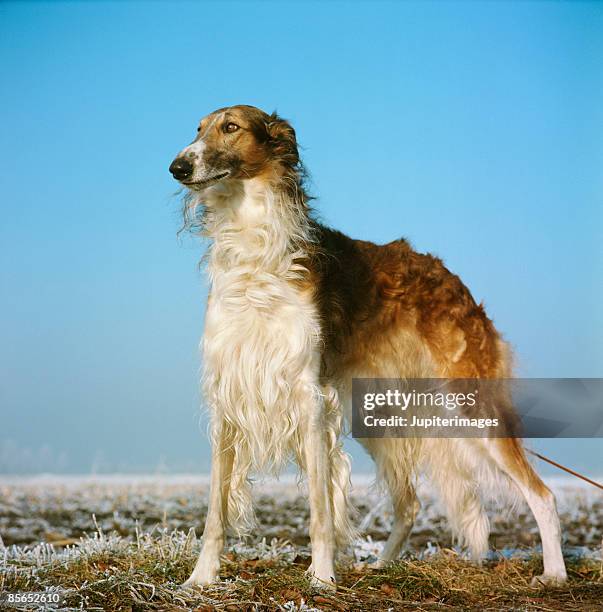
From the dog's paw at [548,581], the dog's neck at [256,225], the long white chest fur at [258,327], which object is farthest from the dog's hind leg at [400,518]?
the dog's neck at [256,225]

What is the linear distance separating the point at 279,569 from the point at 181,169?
271 cm

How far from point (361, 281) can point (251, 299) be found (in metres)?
1.01

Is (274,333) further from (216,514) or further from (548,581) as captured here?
(548,581)

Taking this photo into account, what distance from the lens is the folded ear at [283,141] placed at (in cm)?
498

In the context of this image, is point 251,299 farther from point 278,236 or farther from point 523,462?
point 523,462

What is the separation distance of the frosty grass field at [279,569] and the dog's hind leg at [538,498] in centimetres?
18

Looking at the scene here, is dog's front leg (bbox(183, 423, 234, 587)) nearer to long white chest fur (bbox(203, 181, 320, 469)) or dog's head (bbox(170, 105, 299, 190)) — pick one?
long white chest fur (bbox(203, 181, 320, 469))

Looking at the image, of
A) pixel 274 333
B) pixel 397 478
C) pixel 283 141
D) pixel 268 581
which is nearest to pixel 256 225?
pixel 283 141

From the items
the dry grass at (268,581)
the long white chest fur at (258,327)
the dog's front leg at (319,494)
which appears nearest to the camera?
the dry grass at (268,581)

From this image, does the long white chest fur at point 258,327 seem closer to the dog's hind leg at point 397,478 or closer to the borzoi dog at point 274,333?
the borzoi dog at point 274,333

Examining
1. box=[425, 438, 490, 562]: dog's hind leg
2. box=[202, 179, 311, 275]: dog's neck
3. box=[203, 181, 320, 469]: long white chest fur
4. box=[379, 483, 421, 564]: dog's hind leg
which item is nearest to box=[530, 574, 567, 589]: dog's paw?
box=[425, 438, 490, 562]: dog's hind leg

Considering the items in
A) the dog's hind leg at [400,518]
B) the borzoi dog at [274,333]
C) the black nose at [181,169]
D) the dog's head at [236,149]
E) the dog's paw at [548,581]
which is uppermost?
the dog's head at [236,149]

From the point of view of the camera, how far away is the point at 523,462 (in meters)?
5.61

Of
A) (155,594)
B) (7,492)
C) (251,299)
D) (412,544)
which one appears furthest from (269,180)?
(7,492)
